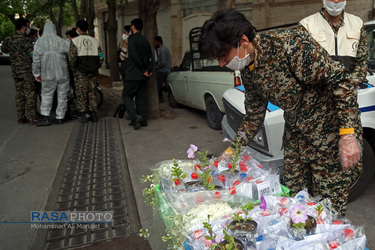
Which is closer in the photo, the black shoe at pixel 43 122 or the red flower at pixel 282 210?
the red flower at pixel 282 210

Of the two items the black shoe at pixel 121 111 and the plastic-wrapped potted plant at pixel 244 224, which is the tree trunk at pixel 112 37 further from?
the plastic-wrapped potted plant at pixel 244 224

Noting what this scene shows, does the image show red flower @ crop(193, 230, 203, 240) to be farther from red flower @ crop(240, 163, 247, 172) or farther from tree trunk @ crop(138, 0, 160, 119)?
tree trunk @ crop(138, 0, 160, 119)

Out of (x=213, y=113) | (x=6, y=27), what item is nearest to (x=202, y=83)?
(x=213, y=113)

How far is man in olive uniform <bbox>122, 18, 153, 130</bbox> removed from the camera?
6627 millimetres

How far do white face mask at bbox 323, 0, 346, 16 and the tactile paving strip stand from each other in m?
2.77

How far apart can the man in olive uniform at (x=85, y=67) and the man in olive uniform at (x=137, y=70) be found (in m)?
0.98

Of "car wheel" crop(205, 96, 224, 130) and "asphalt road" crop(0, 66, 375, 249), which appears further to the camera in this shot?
"car wheel" crop(205, 96, 224, 130)

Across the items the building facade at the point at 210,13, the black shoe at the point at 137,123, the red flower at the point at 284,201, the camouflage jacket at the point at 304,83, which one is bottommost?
the black shoe at the point at 137,123

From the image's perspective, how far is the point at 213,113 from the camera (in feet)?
22.5

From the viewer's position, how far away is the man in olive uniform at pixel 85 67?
711 cm

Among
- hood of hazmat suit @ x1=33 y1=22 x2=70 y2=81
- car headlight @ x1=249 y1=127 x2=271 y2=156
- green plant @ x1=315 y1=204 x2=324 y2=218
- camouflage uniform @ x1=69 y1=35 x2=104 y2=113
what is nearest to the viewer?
green plant @ x1=315 y1=204 x2=324 y2=218

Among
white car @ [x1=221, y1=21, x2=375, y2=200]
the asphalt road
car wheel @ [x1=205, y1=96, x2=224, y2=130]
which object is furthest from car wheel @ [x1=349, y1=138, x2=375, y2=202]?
car wheel @ [x1=205, y1=96, x2=224, y2=130]

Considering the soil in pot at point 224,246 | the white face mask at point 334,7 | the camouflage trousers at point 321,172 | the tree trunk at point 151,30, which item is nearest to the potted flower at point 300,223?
the soil in pot at point 224,246

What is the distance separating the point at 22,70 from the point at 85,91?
1.39m
